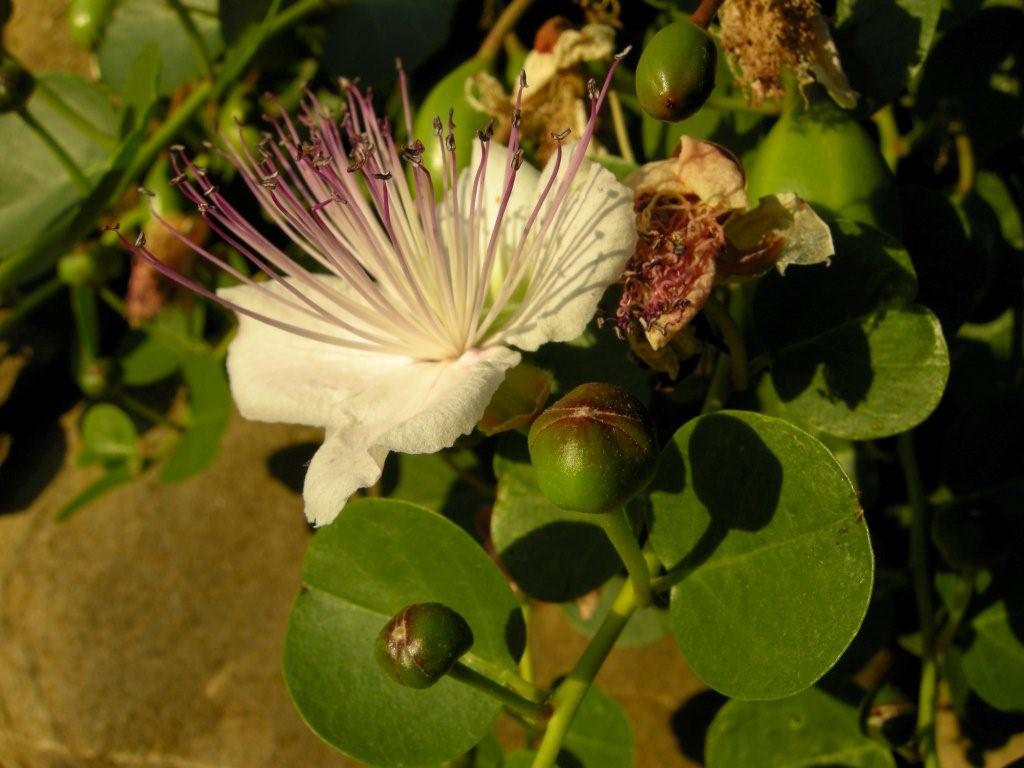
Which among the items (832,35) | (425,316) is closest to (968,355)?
(832,35)

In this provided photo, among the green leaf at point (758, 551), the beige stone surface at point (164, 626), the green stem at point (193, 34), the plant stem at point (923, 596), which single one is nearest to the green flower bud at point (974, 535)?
the plant stem at point (923, 596)

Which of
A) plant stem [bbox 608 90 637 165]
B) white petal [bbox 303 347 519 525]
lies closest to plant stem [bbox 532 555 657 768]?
white petal [bbox 303 347 519 525]

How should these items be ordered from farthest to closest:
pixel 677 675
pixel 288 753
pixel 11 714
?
pixel 11 714
pixel 288 753
pixel 677 675

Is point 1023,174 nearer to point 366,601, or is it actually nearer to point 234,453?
point 366,601

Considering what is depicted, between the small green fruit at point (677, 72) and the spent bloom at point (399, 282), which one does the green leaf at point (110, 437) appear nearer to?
the spent bloom at point (399, 282)

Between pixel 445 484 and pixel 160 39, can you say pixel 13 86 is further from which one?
pixel 445 484

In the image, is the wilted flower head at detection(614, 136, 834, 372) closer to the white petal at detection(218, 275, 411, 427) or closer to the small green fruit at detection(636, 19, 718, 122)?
the small green fruit at detection(636, 19, 718, 122)
